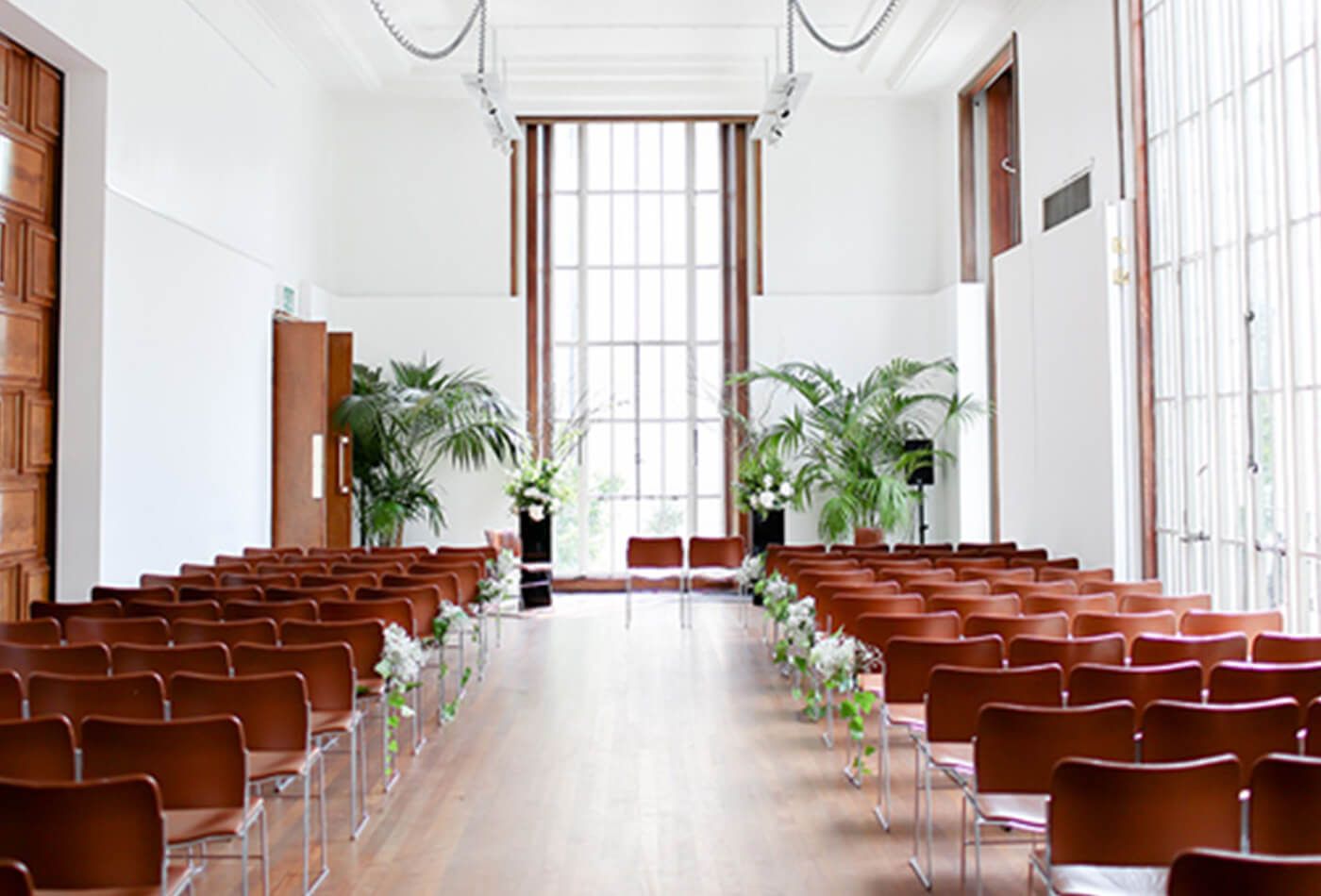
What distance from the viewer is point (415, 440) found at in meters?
12.8

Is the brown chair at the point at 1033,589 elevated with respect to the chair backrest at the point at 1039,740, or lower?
elevated

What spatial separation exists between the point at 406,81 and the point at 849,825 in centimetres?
1118

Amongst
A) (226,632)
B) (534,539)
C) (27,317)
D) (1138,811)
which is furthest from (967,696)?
(534,539)

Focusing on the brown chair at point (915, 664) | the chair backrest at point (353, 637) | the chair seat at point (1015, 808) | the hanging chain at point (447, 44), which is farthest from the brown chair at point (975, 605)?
the hanging chain at point (447, 44)

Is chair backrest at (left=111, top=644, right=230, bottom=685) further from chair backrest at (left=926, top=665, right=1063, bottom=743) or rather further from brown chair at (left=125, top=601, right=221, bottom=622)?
chair backrest at (left=926, top=665, right=1063, bottom=743)

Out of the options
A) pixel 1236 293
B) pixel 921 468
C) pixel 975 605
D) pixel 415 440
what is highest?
pixel 1236 293

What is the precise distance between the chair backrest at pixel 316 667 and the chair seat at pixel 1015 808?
99.1 inches

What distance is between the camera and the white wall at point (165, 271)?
768cm

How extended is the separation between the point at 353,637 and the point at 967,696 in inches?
108

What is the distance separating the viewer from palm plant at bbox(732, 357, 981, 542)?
39.9 feet

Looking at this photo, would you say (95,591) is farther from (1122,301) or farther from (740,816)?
(1122,301)

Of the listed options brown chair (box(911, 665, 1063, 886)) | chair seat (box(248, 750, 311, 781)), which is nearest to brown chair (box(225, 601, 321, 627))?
A: chair seat (box(248, 750, 311, 781))

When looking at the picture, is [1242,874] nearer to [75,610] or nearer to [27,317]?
[75,610]

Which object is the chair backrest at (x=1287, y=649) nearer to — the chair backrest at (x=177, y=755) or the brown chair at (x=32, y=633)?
the chair backrest at (x=177, y=755)
